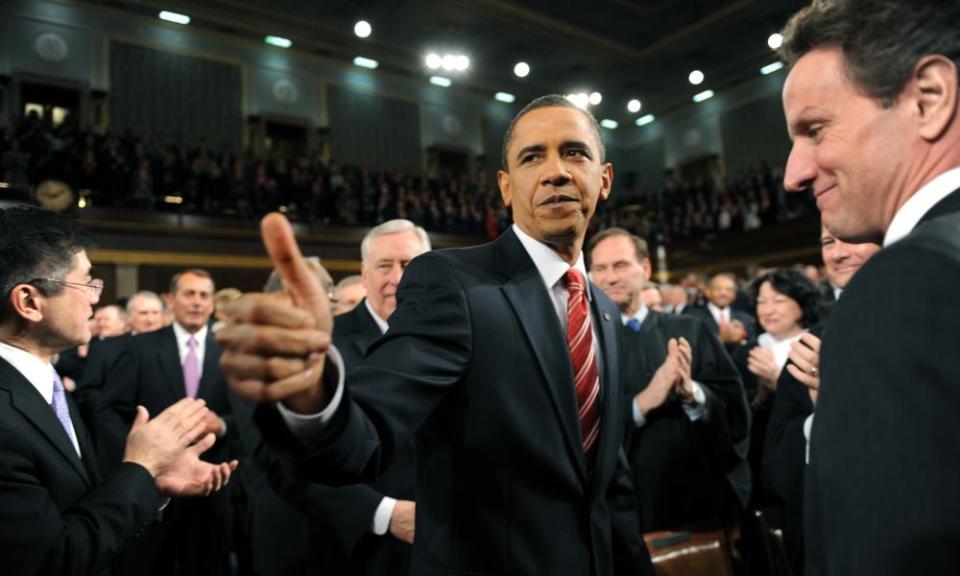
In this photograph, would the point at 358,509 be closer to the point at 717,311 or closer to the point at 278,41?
the point at 717,311

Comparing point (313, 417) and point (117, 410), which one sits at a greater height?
point (313, 417)

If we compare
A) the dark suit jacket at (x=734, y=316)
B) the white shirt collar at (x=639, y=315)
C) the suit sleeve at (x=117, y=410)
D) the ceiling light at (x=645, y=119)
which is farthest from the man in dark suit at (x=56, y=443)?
the ceiling light at (x=645, y=119)

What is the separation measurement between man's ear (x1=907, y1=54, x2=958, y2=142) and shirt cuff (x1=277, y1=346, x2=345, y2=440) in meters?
0.83

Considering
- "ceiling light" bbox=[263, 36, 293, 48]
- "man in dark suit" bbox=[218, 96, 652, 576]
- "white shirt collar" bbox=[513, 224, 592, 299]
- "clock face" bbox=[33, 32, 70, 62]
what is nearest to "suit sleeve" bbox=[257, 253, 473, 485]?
"man in dark suit" bbox=[218, 96, 652, 576]

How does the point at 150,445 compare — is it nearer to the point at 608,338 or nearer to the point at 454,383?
the point at 454,383

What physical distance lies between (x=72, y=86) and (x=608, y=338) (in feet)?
50.0

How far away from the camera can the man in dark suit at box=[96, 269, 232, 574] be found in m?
3.20

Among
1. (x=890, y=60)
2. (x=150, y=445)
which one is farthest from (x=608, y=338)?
(x=150, y=445)

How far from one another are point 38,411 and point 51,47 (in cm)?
1484

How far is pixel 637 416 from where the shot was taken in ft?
8.77

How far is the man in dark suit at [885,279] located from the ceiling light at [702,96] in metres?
19.5

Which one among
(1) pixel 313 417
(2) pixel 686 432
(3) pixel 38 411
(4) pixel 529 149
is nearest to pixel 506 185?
(4) pixel 529 149

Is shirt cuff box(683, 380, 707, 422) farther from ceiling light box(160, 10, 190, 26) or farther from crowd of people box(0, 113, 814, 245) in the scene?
ceiling light box(160, 10, 190, 26)

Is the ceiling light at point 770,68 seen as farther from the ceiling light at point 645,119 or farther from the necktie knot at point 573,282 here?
the necktie knot at point 573,282
